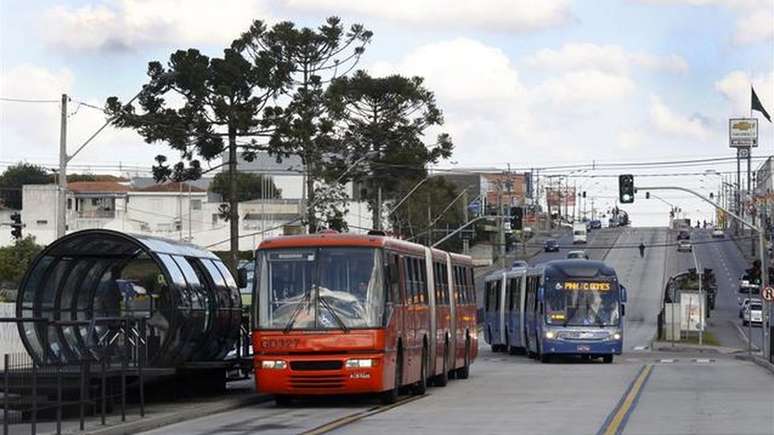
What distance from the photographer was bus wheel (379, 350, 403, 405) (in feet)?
90.8

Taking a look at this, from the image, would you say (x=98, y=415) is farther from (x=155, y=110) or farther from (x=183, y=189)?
(x=183, y=189)

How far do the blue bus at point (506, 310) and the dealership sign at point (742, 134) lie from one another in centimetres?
13594

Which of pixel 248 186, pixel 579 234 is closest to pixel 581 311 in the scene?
pixel 579 234

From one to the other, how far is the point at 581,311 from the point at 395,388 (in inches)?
845

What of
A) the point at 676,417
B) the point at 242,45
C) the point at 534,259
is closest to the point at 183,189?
the point at 534,259

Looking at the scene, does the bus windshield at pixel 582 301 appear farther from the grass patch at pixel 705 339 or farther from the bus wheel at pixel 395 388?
the grass patch at pixel 705 339

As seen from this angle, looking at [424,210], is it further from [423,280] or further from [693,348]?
[423,280]

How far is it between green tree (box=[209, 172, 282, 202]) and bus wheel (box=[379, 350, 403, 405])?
11037 cm

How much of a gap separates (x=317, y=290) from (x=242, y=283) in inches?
169

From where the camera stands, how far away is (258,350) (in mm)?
26422

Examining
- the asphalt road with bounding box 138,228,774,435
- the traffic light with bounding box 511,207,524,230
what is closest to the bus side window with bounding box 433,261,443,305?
the asphalt road with bounding box 138,228,774,435

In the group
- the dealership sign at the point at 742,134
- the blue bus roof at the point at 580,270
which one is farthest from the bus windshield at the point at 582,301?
the dealership sign at the point at 742,134

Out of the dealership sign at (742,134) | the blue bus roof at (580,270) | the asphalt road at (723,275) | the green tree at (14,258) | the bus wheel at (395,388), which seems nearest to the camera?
the bus wheel at (395,388)

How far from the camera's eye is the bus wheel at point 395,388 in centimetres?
2769
